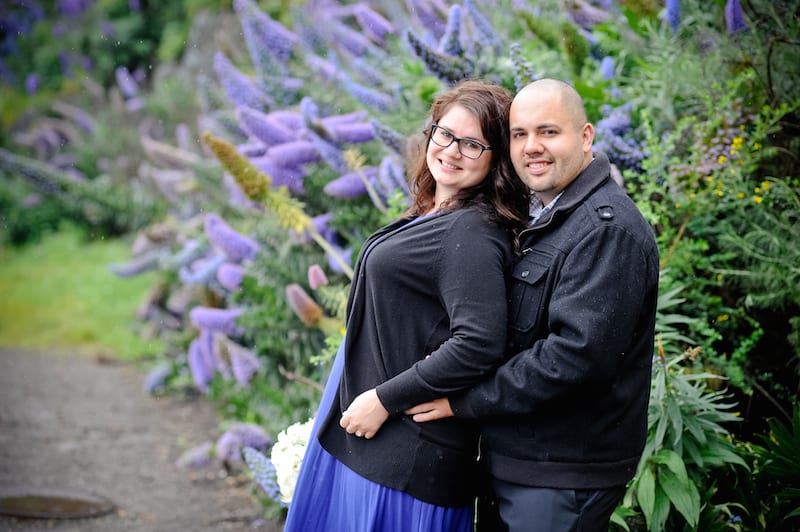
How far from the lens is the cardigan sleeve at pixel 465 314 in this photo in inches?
73.7

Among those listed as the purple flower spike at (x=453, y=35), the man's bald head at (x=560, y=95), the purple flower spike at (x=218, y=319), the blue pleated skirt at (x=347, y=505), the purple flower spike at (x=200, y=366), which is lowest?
the purple flower spike at (x=200, y=366)

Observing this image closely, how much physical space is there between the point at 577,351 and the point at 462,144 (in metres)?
A: 0.65

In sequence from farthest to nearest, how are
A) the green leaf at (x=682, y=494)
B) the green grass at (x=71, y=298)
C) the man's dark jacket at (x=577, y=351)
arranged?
1. the green grass at (x=71, y=298)
2. the green leaf at (x=682, y=494)
3. the man's dark jacket at (x=577, y=351)

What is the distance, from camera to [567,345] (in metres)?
1.75

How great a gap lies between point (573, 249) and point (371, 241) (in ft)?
2.00

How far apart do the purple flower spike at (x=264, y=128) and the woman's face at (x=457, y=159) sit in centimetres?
250

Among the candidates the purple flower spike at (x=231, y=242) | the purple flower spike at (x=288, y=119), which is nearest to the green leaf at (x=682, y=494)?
the purple flower spike at (x=231, y=242)

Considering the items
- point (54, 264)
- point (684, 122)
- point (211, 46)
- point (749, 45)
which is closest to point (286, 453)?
point (684, 122)

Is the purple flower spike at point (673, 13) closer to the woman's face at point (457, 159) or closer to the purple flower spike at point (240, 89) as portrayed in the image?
the woman's face at point (457, 159)

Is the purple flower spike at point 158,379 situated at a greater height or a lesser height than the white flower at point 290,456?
lesser

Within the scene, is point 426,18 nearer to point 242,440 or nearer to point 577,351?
point 242,440

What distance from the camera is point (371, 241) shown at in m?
2.18

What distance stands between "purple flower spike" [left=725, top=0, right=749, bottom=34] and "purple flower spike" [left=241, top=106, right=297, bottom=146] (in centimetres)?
239

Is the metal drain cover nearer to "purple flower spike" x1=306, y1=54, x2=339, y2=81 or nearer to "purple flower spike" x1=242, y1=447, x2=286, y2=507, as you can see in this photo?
"purple flower spike" x1=242, y1=447, x2=286, y2=507
